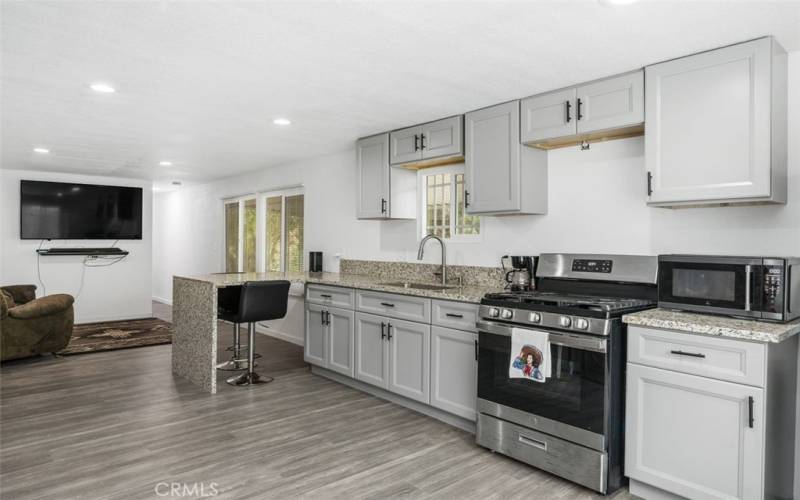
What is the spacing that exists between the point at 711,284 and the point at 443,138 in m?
2.16

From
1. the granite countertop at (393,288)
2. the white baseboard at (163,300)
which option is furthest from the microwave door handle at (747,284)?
the white baseboard at (163,300)

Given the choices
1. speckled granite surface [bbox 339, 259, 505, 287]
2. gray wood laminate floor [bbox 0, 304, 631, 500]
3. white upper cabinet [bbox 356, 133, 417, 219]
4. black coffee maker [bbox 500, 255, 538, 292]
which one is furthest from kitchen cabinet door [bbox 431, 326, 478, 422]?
white upper cabinet [bbox 356, 133, 417, 219]

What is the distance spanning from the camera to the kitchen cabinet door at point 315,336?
4.51 m

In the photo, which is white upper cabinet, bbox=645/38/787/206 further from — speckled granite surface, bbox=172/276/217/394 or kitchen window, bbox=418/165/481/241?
speckled granite surface, bbox=172/276/217/394

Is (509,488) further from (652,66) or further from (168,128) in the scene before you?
(168,128)

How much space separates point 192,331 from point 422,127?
2.61 m

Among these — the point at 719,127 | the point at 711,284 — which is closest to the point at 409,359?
the point at 711,284

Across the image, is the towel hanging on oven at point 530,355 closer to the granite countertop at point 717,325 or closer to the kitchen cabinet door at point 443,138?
the granite countertop at point 717,325

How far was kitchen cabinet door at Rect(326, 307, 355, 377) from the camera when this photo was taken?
4.20 m

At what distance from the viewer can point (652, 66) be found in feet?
9.00

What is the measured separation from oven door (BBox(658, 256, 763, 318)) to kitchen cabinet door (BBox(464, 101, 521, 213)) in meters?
1.10

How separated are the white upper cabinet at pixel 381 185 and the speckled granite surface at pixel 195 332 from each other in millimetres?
1559

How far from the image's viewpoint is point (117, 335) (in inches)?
259

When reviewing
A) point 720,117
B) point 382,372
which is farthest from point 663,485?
point 382,372
